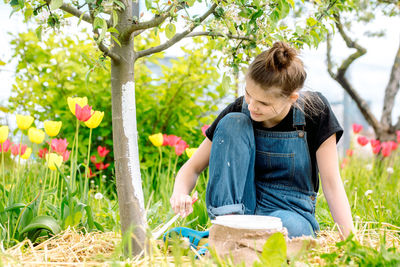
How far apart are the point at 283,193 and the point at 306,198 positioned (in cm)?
10

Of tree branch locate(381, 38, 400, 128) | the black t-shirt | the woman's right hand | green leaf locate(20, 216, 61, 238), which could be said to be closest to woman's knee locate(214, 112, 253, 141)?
the black t-shirt

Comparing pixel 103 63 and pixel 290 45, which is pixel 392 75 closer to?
pixel 290 45

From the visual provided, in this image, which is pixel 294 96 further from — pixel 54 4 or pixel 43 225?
pixel 43 225

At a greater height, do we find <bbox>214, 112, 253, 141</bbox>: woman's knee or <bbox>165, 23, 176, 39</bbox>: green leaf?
<bbox>165, 23, 176, 39</bbox>: green leaf

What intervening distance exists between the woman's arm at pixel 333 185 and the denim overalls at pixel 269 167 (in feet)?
0.20

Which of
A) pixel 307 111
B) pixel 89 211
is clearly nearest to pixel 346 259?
pixel 307 111

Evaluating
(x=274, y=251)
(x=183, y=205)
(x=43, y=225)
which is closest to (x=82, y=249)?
(x=43, y=225)

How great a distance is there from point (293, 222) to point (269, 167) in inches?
8.9

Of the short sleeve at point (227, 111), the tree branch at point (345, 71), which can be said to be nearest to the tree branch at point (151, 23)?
the short sleeve at point (227, 111)

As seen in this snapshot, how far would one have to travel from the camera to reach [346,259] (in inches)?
42.6

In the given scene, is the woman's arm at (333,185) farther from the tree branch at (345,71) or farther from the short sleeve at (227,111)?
the tree branch at (345,71)

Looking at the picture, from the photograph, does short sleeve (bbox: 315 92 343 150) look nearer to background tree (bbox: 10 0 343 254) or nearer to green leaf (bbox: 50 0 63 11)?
background tree (bbox: 10 0 343 254)

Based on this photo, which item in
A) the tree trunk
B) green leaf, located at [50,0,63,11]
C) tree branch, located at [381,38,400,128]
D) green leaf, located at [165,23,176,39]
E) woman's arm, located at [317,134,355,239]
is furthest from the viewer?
tree branch, located at [381,38,400,128]

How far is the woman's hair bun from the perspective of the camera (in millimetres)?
1418
